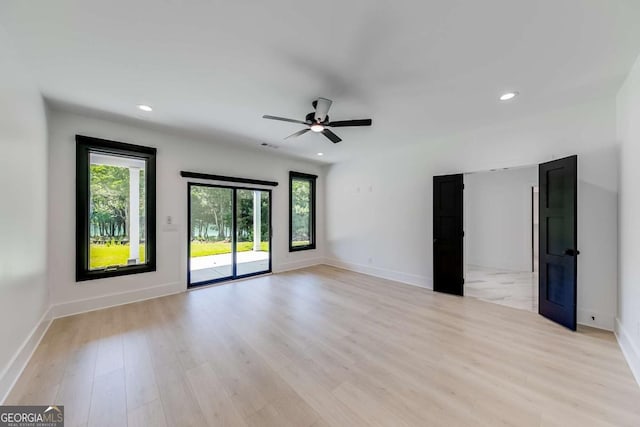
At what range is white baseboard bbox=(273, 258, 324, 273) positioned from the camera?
5.95m

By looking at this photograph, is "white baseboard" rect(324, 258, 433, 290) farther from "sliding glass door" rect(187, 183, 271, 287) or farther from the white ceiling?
the white ceiling

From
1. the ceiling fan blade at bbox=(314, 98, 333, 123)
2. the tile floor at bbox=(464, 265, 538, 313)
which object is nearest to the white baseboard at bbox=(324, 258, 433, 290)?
the tile floor at bbox=(464, 265, 538, 313)

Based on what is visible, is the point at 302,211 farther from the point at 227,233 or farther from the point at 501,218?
the point at 501,218

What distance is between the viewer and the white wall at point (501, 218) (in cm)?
596

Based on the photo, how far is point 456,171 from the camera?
4398mm

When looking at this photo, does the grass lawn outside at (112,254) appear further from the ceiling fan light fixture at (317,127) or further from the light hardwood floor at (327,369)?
the ceiling fan light fixture at (317,127)

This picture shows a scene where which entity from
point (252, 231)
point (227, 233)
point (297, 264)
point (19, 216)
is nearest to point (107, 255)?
point (19, 216)

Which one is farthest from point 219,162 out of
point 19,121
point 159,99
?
point 19,121

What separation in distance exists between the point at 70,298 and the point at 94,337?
1.17 metres

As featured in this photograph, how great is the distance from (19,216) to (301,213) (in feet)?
16.2

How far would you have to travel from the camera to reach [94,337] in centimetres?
282

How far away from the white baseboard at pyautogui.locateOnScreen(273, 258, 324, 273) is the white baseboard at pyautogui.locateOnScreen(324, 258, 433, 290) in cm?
35

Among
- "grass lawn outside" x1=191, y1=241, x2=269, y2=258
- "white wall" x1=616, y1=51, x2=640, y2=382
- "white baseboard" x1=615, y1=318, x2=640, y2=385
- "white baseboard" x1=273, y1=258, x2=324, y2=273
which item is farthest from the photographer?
"white baseboard" x1=273, y1=258, x2=324, y2=273

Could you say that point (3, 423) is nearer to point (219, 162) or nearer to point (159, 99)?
point (159, 99)
